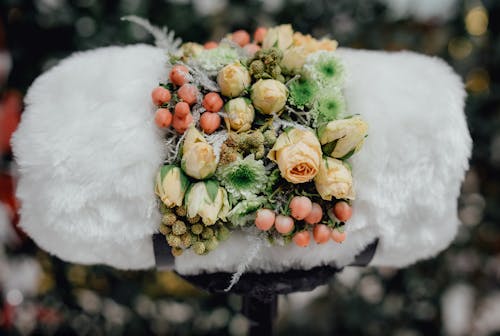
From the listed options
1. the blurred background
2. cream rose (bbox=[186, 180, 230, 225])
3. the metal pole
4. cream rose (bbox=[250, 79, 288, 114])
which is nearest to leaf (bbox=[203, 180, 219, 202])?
cream rose (bbox=[186, 180, 230, 225])

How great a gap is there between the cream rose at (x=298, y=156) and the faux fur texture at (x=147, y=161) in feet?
0.26

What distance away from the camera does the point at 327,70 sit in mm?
619

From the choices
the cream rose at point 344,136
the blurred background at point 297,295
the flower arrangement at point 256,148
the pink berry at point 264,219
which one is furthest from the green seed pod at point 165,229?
the blurred background at point 297,295

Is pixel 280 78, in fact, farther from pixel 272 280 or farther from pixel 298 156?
pixel 272 280

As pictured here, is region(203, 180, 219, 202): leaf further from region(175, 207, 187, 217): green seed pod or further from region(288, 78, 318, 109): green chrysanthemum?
region(288, 78, 318, 109): green chrysanthemum

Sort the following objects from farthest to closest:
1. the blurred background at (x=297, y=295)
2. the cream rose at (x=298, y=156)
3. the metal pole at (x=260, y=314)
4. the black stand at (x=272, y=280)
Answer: the blurred background at (x=297, y=295) → the metal pole at (x=260, y=314) → the black stand at (x=272, y=280) → the cream rose at (x=298, y=156)

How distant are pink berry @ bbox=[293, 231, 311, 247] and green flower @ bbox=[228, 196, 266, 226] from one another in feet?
0.19

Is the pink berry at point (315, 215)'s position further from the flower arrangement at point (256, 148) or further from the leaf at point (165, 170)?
the leaf at point (165, 170)

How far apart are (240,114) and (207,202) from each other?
111mm

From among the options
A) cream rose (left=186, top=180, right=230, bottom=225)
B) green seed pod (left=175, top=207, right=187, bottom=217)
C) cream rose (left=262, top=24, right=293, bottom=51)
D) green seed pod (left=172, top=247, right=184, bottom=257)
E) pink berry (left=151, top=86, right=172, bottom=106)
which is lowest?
green seed pod (left=172, top=247, right=184, bottom=257)

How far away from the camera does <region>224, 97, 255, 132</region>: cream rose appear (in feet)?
1.91

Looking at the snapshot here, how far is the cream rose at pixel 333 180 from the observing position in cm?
56

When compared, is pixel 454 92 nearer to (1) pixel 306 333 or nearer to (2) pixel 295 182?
(2) pixel 295 182

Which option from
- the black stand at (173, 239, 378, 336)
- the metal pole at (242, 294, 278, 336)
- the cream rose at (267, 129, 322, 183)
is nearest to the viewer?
the cream rose at (267, 129, 322, 183)
